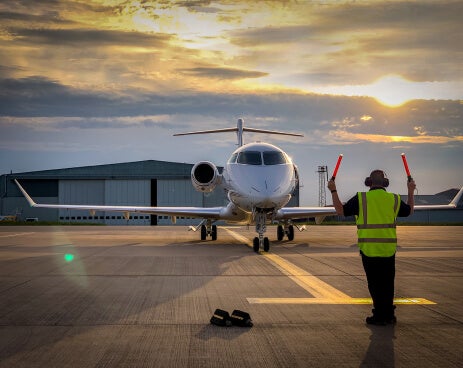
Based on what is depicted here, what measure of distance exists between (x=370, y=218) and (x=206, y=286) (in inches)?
146

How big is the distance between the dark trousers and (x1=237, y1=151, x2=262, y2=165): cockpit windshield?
1265 centimetres

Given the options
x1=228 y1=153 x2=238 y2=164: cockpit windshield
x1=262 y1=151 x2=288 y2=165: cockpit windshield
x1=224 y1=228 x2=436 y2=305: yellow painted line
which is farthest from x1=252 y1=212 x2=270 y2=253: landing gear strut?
x1=224 y1=228 x2=436 y2=305: yellow painted line

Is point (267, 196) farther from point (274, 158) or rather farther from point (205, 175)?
point (205, 175)

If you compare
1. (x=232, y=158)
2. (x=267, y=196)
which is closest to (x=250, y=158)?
(x=232, y=158)

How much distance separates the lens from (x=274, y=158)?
20219mm

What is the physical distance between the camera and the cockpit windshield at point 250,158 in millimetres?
20172

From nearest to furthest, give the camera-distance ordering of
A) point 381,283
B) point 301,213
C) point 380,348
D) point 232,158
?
1. point 380,348
2. point 381,283
3. point 232,158
4. point 301,213

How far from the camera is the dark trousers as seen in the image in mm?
7172

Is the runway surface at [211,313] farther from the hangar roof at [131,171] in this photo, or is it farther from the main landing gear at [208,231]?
the hangar roof at [131,171]

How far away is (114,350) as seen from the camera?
18.8ft

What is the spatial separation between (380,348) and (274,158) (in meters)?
14.5

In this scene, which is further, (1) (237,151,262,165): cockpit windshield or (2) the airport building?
(2) the airport building

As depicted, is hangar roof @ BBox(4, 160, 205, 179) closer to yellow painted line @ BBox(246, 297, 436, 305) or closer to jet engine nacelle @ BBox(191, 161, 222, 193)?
jet engine nacelle @ BBox(191, 161, 222, 193)

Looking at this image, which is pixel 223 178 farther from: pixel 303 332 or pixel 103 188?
pixel 103 188
